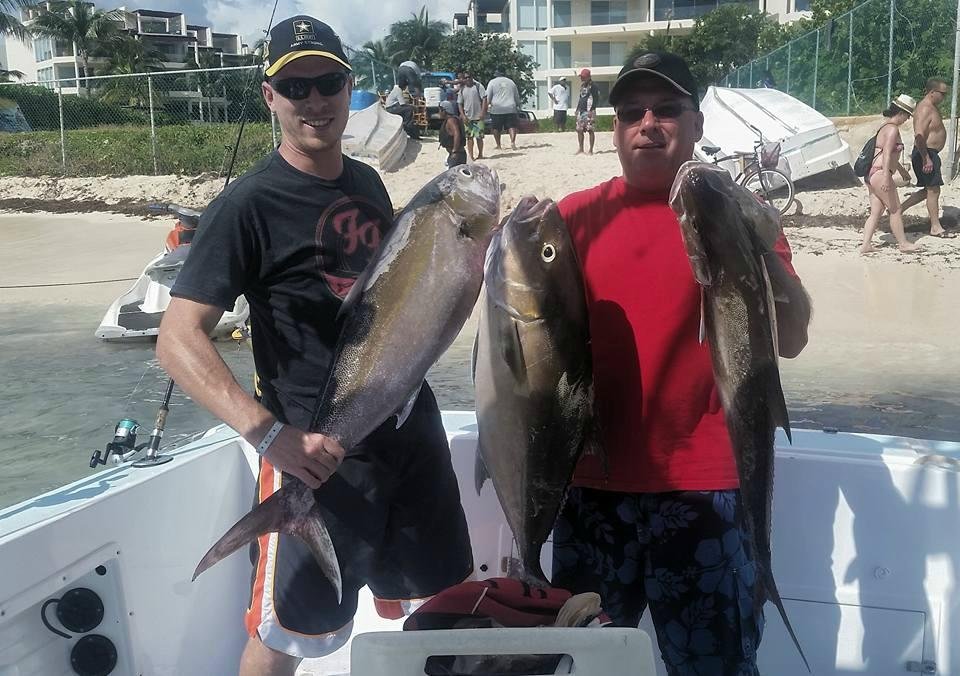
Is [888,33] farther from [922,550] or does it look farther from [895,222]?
[922,550]

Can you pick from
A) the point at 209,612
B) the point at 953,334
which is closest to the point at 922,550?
the point at 209,612

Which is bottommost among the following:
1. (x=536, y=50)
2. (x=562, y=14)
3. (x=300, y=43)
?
(x=300, y=43)

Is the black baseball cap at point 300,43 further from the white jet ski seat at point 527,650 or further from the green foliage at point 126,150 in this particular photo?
the green foliage at point 126,150

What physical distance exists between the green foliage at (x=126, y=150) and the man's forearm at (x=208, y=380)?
A: 1715cm

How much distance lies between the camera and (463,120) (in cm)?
1831

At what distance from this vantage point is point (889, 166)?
11.5 meters

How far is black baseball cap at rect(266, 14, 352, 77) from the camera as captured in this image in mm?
2213

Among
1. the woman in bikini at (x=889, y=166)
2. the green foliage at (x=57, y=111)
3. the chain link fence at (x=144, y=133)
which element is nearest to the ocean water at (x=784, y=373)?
the woman in bikini at (x=889, y=166)

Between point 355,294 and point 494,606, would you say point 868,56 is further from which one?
point 494,606

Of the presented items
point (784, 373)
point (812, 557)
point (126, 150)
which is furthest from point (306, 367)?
point (126, 150)

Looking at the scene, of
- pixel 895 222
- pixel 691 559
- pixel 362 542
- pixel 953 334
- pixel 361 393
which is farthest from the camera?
pixel 895 222

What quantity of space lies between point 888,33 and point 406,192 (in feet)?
32.8

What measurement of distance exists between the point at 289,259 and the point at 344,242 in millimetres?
151

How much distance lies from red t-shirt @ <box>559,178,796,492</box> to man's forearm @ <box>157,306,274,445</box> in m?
0.87
